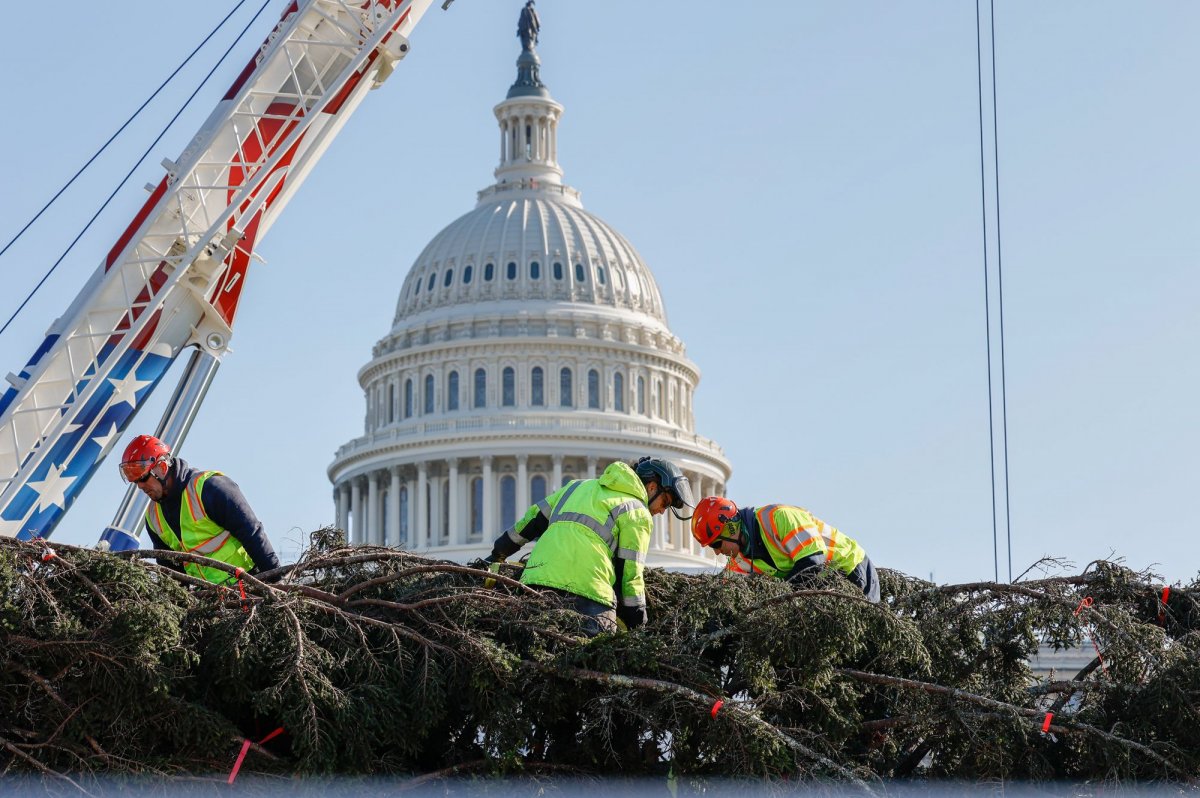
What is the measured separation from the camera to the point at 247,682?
9.44m

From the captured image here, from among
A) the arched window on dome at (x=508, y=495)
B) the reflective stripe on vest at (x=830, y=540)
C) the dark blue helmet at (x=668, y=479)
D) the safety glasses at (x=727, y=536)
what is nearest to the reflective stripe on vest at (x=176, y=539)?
the dark blue helmet at (x=668, y=479)

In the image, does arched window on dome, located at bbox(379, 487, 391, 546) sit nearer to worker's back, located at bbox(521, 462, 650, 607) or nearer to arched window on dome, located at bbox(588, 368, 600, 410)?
arched window on dome, located at bbox(588, 368, 600, 410)

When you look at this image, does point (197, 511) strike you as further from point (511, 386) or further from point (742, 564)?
point (511, 386)

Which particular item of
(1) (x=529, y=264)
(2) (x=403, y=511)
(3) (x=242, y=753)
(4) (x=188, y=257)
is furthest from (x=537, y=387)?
(3) (x=242, y=753)

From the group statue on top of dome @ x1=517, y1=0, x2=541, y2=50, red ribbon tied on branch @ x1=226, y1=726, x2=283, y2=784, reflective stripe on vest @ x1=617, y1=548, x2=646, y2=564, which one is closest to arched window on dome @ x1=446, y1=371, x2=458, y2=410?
statue on top of dome @ x1=517, y1=0, x2=541, y2=50

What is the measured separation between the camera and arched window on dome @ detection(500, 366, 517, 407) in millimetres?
107562

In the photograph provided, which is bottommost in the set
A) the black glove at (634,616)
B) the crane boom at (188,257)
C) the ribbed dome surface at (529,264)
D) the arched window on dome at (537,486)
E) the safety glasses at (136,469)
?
the black glove at (634,616)

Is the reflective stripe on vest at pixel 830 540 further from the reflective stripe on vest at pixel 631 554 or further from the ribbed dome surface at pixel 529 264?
the ribbed dome surface at pixel 529 264

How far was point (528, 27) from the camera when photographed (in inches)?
4766

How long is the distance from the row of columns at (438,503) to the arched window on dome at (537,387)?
Answer: 391 centimetres

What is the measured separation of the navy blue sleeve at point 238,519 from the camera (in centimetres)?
1112

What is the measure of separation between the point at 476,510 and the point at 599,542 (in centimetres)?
9565

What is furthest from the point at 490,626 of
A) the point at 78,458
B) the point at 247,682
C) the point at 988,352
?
the point at 78,458

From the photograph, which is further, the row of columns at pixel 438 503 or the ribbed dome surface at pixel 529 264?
Result: the ribbed dome surface at pixel 529 264
